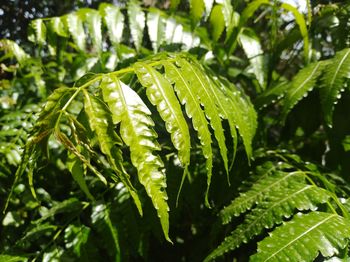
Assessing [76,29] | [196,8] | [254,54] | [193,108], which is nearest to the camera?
[193,108]

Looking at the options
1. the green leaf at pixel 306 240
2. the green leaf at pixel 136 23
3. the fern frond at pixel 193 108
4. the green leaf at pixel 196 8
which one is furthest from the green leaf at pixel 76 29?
the green leaf at pixel 306 240

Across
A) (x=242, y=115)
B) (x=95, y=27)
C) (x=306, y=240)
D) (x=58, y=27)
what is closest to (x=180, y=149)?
(x=306, y=240)

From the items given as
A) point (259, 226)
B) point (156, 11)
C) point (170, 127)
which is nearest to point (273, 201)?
point (259, 226)

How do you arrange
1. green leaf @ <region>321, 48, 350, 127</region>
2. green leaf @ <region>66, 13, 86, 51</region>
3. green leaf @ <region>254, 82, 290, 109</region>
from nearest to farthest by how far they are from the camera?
green leaf @ <region>321, 48, 350, 127</region> < green leaf @ <region>254, 82, 290, 109</region> < green leaf @ <region>66, 13, 86, 51</region>

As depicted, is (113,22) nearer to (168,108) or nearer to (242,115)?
(242,115)

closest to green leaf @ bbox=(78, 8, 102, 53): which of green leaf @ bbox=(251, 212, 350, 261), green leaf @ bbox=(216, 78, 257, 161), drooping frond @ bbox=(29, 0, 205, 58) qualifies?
drooping frond @ bbox=(29, 0, 205, 58)

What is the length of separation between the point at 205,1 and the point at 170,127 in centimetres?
60

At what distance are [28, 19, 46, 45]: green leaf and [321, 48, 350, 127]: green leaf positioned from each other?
0.95 m

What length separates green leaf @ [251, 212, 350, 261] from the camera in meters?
0.71

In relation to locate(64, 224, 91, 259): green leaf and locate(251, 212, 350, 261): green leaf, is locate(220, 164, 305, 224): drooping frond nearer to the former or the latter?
locate(251, 212, 350, 261): green leaf

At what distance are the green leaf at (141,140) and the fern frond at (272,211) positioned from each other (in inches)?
9.2

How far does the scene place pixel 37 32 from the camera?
1436 millimetres

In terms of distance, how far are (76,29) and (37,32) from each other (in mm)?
136

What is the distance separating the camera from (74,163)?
2.53ft
